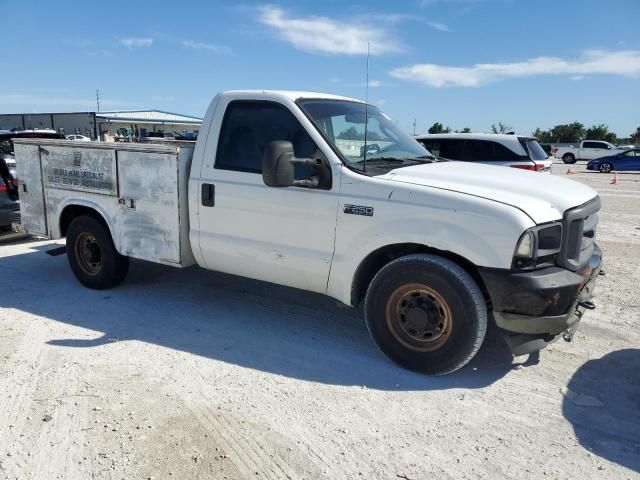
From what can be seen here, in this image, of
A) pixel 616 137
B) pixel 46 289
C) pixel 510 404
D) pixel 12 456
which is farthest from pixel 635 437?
pixel 616 137

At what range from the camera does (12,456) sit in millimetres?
2746

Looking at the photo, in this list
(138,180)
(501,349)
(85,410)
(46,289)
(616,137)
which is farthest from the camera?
(616,137)

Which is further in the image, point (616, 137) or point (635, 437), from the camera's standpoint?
point (616, 137)

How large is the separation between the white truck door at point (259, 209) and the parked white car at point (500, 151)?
6.84m

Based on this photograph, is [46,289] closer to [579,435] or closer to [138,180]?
[138,180]

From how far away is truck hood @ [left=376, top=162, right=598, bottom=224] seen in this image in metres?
3.38

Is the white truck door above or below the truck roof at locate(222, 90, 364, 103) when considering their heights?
below

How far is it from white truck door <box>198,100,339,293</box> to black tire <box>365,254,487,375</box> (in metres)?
0.57

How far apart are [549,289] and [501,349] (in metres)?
1.11

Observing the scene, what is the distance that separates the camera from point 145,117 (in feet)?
247

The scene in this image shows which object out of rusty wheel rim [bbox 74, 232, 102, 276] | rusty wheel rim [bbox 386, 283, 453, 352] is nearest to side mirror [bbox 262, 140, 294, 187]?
rusty wheel rim [bbox 386, 283, 453, 352]

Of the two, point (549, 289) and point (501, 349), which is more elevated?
point (549, 289)

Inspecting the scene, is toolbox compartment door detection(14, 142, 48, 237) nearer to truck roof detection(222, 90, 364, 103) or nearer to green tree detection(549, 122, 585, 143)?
truck roof detection(222, 90, 364, 103)

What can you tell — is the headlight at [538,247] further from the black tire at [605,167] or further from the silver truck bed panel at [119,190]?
the black tire at [605,167]
